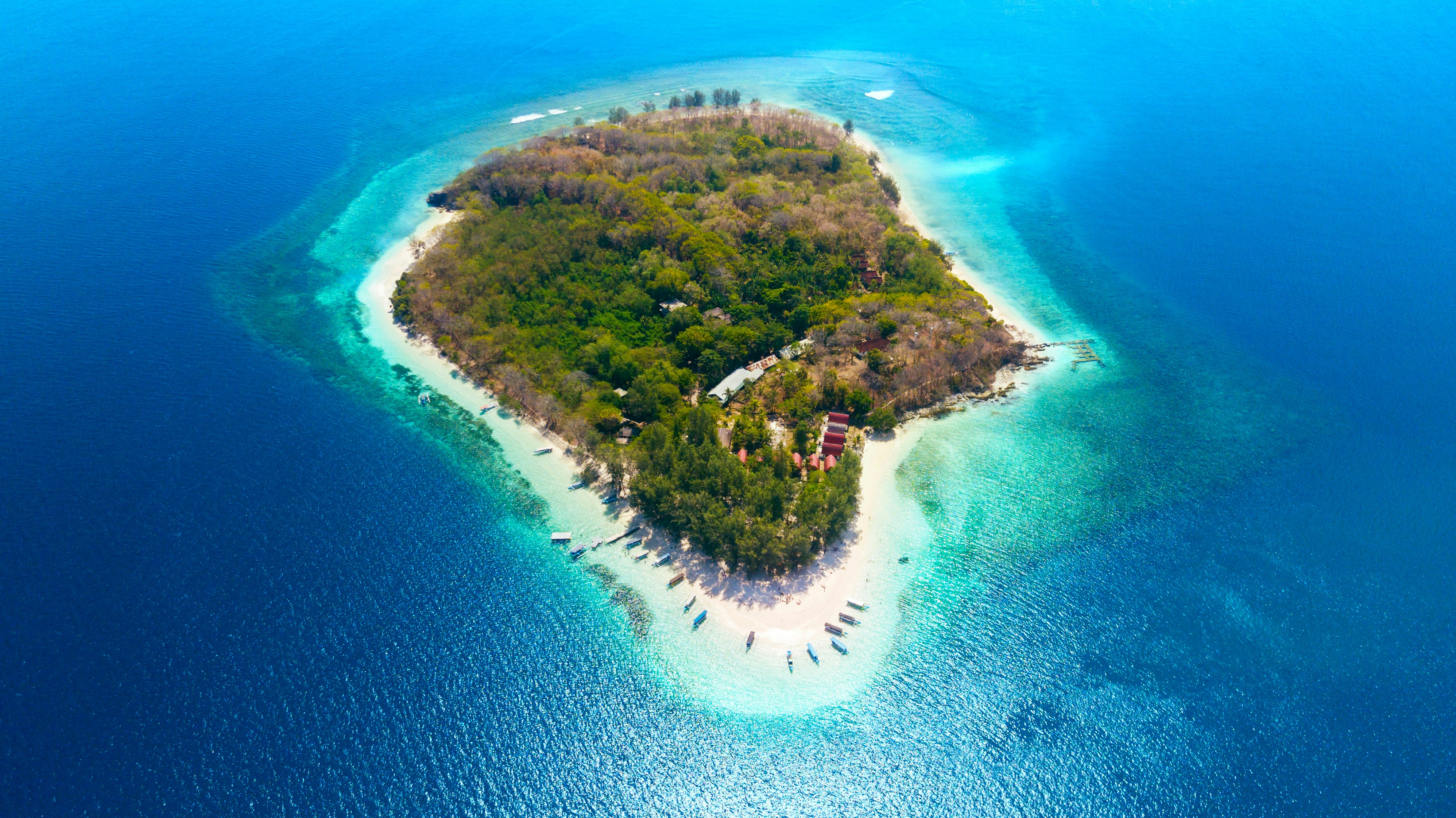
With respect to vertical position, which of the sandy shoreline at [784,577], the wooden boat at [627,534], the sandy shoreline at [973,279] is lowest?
the sandy shoreline at [784,577]

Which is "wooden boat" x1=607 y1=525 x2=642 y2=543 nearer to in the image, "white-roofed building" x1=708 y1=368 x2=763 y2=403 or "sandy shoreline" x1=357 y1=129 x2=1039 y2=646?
"sandy shoreline" x1=357 y1=129 x2=1039 y2=646

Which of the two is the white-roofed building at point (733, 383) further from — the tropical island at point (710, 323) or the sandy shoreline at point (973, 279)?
the sandy shoreline at point (973, 279)

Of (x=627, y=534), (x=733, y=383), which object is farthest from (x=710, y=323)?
(x=627, y=534)

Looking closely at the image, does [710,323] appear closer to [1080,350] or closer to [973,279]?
[973,279]

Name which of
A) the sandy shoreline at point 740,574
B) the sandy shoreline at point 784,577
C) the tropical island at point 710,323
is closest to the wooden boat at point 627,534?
the sandy shoreline at point 784,577

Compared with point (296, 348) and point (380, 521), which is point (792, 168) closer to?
point (296, 348)

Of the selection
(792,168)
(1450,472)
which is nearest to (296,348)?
(792,168)
